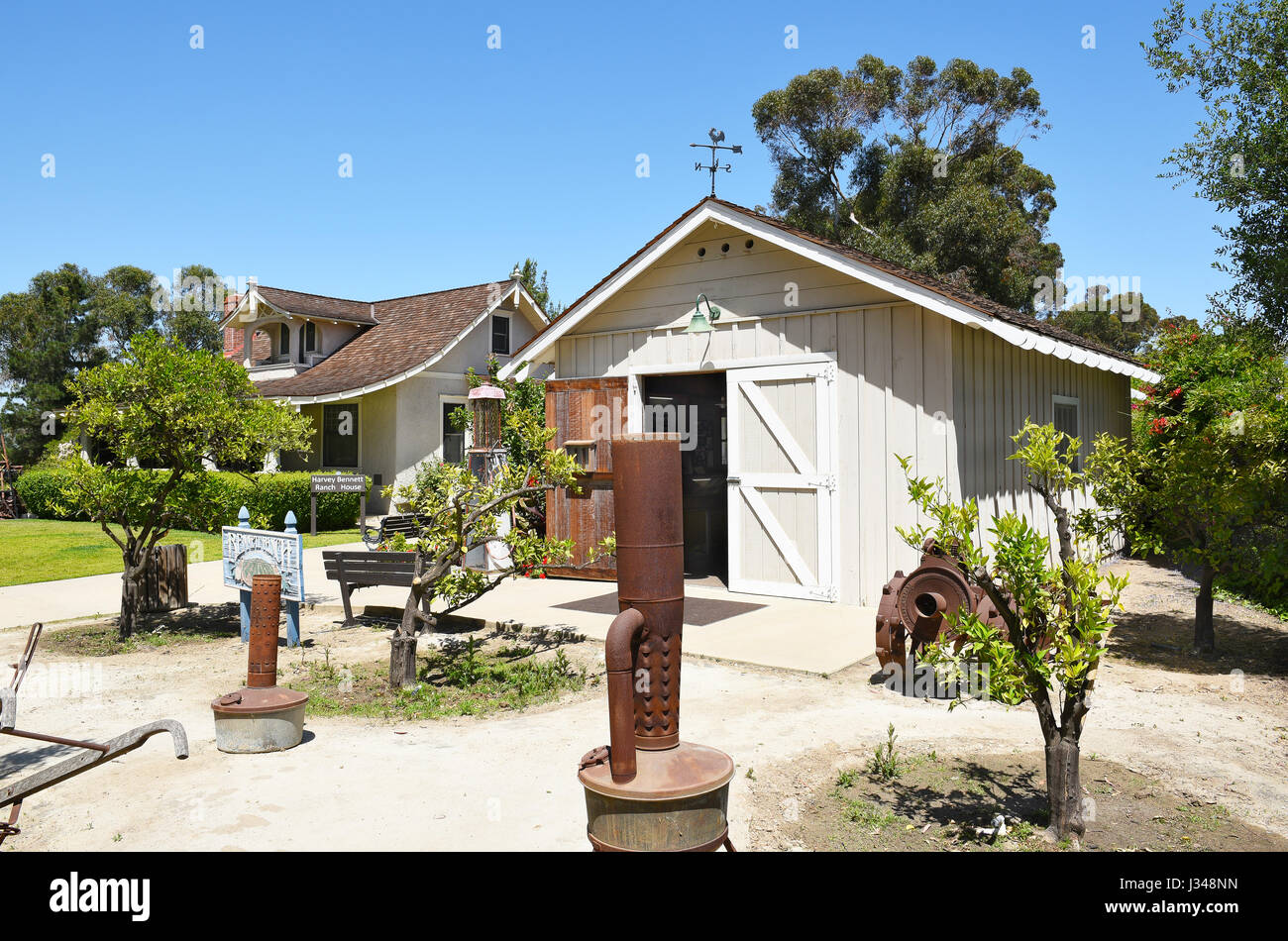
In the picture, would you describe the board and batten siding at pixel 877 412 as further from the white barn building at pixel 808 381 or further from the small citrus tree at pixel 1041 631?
the small citrus tree at pixel 1041 631

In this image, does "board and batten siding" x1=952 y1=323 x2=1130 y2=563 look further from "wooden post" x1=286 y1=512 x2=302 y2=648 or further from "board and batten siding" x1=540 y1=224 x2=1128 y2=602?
"wooden post" x1=286 y1=512 x2=302 y2=648

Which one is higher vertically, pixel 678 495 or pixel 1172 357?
pixel 1172 357

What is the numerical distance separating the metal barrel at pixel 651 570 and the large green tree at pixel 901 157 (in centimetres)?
3032

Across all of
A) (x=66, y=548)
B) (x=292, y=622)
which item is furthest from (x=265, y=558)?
(x=66, y=548)

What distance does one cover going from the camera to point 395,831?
442 centimetres

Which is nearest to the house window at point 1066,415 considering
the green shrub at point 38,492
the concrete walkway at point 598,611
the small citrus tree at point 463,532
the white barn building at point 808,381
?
the white barn building at point 808,381

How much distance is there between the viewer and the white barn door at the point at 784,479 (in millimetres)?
10594

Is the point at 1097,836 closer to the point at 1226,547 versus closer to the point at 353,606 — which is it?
the point at 1226,547

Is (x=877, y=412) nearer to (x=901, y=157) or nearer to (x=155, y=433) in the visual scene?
(x=155, y=433)

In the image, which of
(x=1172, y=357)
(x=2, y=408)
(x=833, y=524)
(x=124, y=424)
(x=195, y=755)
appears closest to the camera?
(x=195, y=755)

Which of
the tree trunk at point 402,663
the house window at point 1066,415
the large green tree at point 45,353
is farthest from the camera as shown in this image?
the large green tree at point 45,353

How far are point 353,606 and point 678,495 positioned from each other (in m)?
9.10

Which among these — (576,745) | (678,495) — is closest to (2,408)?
(576,745)
